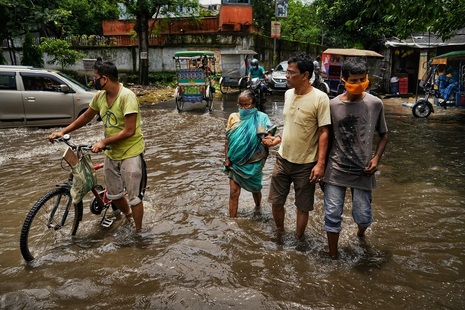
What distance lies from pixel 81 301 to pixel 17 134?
25.4 feet

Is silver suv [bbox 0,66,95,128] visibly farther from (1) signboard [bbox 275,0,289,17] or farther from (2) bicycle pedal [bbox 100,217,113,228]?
(1) signboard [bbox 275,0,289,17]

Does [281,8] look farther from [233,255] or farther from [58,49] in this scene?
[233,255]

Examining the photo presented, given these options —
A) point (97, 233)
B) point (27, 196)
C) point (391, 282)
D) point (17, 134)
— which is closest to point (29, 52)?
point (17, 134)

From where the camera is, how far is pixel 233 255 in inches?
146

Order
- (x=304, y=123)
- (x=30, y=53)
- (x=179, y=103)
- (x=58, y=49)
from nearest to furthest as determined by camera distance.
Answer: (x=304, y=123) < (x=179, y=103) < (x=30, y=53) < (x=58, y=49)

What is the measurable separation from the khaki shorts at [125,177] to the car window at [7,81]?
7.17 m

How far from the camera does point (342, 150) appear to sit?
3.33 meters

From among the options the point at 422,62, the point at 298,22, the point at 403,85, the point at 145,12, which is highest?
the point at 298,22

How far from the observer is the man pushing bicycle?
12.1ft

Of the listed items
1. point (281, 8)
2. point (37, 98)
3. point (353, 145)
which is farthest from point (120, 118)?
point (281, 8)

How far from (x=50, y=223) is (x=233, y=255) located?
184 cm

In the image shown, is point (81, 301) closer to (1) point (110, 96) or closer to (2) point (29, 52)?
(1) point (110, 96)

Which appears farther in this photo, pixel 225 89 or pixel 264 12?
pixel 264 12

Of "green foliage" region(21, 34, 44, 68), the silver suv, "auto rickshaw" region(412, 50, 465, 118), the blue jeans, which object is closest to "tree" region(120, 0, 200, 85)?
"green foliage" region(21, 34, 44, 68)
